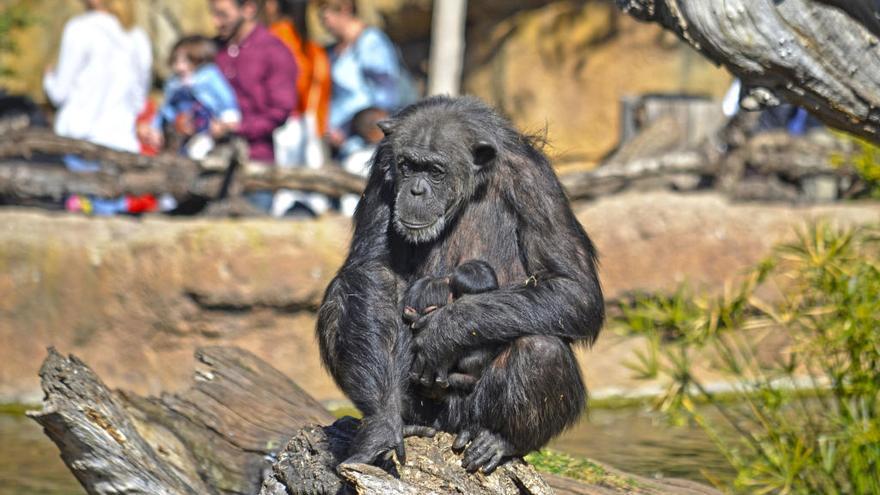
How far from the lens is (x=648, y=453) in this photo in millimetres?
8422

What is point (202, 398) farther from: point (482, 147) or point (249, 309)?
point (249, 309)

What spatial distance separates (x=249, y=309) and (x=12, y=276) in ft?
6.07

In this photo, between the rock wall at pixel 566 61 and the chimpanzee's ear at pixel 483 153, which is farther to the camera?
the rock wall at pixel 566 61

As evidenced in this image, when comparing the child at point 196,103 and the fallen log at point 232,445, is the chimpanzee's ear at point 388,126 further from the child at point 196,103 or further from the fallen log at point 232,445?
the child at point 196,103

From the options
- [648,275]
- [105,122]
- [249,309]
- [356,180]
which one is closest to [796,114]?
[648,275]

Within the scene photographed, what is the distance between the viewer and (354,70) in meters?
11.7

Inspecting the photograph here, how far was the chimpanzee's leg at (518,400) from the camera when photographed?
4957mm

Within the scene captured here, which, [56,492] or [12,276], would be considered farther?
[12,276]

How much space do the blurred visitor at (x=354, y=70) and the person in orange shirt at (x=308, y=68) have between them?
10 centimetres

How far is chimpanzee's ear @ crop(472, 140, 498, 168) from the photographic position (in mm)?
5270

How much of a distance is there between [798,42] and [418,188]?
63.3 inches

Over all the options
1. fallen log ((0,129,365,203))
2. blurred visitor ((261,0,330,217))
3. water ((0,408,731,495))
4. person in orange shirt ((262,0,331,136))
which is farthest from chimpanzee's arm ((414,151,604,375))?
person in orange shirt ((262,0,331,136))

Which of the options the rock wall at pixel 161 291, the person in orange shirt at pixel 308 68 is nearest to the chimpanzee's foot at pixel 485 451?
the rock wall at pixel 161 291

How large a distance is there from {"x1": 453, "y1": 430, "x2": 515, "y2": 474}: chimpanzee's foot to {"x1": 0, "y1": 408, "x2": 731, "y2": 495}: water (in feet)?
9.15
